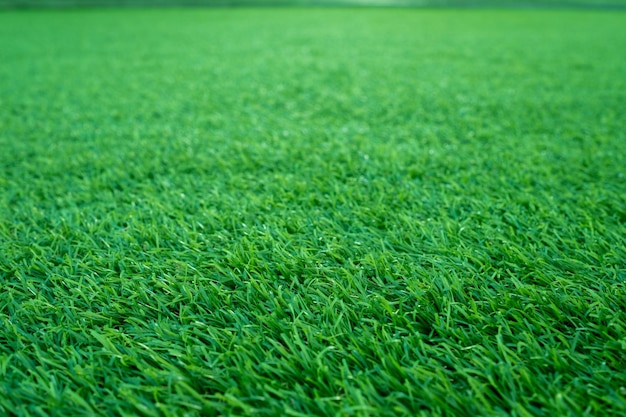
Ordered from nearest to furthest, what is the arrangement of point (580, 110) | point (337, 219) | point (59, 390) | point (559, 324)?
point (59, 390) → point (559, 324) → point (337, 219) → point (580, 110)

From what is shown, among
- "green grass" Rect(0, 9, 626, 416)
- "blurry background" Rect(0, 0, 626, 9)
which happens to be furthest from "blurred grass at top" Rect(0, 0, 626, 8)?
"green grass" Rect(0, 9, 626, 416)

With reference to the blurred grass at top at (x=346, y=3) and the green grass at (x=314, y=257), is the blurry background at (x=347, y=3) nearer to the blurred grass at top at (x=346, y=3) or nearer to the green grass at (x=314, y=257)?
the blurred grass at top at (x=346, y=3)

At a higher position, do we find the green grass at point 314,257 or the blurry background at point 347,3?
the blurry background at point 347,3

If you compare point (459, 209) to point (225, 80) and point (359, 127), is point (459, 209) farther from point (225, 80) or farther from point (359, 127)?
point (225, 80)

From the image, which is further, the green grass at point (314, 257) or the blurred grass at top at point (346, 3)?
the blurred grass at top at point (346, 3)

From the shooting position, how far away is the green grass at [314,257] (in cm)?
78

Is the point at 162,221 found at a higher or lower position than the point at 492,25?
lower

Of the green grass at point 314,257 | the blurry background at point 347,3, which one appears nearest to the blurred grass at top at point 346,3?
the blurry background at point 347,3

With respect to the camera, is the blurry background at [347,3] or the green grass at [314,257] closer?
the green grass at [314,257]

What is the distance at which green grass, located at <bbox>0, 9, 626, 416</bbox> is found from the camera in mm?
782

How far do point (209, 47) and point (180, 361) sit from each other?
524 centimetres

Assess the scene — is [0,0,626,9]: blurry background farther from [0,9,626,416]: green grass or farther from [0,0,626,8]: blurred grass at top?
[0,9,626,416]: green grass

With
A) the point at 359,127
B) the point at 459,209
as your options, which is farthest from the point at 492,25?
the point at 459,209

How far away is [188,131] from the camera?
2.23m
